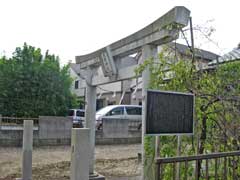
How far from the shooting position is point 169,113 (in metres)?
2.92

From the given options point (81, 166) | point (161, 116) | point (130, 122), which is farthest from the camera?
point (130, 122)

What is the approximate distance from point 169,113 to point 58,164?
5.23 meters

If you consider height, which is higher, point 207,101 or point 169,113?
point 207,101

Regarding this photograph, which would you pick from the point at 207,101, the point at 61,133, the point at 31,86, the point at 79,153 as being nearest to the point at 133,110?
the point at 61,133

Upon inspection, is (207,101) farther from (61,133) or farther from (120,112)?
(120,112)

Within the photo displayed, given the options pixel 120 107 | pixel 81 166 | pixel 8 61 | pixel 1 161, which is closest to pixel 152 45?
pixel 81 166

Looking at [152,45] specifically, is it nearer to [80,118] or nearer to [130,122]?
[130,122]

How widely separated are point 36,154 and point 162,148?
6607 mm

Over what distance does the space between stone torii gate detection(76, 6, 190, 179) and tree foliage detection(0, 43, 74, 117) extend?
33.2 ft

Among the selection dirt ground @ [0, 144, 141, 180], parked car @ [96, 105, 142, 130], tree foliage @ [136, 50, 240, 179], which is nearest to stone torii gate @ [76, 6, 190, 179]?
tree foliage @ [136, 50, 240, 179]

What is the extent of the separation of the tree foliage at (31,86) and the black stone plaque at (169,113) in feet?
46.4

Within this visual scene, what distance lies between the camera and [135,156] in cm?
916

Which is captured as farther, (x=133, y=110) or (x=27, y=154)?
(x=133, y=110)

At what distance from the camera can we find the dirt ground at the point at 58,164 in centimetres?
623
